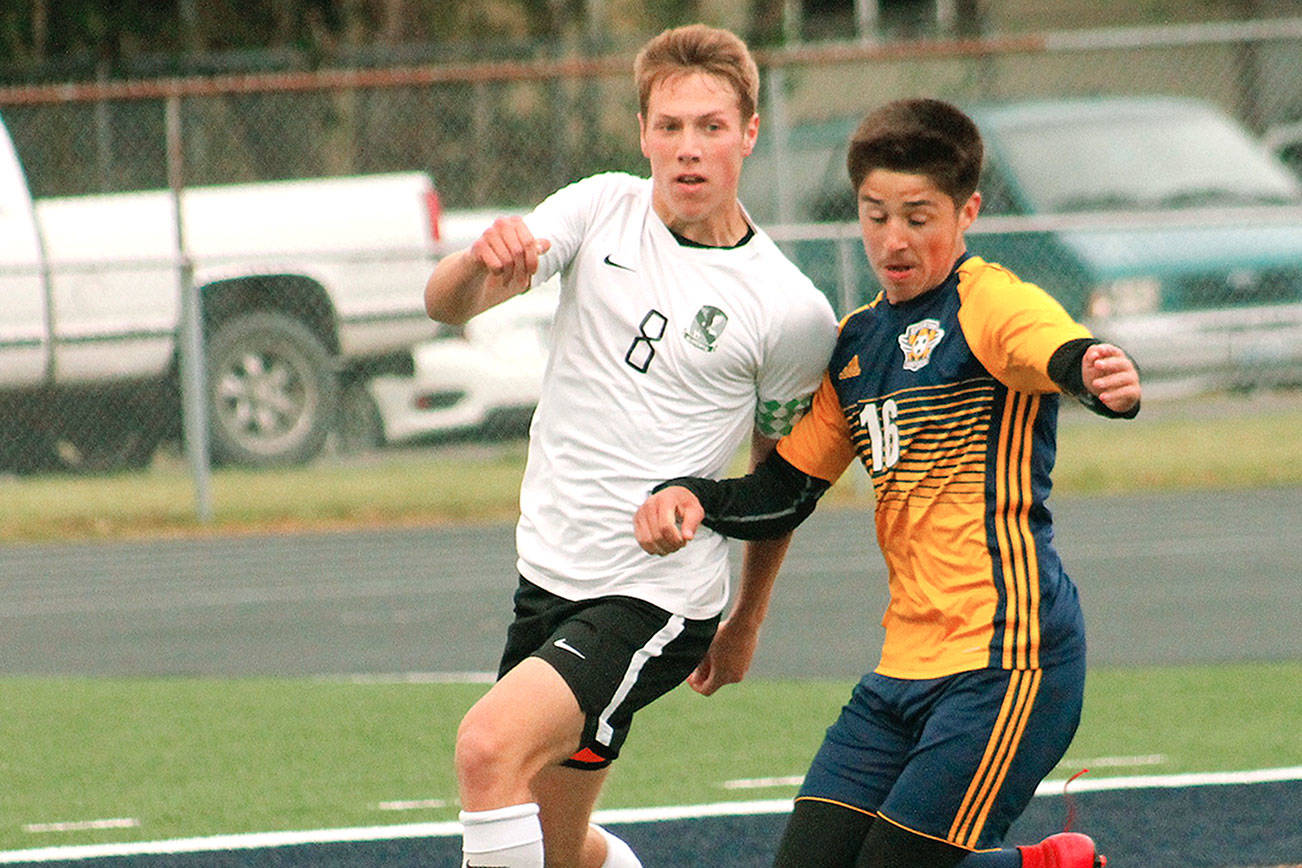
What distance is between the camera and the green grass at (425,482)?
41.8 feet

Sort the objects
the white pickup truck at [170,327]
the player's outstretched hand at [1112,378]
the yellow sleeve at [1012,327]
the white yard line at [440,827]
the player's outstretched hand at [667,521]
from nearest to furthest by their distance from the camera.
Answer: the player's outstretched hand at [1112,378] < the yellow sleeve at [1012,327] < the player's outstretched hand at [667,521] < the white yard line at [440,827] < the white pickup truck at [170,327]

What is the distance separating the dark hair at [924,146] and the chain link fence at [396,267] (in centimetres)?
860

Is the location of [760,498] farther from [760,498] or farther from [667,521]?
[667,521]

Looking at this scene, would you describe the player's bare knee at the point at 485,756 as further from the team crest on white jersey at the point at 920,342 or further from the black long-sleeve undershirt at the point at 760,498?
the team crest on white jersey at the point at 920,342

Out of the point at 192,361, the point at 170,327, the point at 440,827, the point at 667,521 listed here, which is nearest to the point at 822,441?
the point at 667,521

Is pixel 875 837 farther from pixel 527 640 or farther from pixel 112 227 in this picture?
pixel 112 227

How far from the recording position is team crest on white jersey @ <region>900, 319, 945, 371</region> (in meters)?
3.72

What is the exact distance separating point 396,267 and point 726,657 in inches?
355

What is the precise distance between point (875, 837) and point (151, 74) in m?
14.6

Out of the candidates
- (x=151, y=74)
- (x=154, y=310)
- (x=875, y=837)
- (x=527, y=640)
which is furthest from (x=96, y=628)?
(x=151, y=74)

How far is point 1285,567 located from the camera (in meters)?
10.0

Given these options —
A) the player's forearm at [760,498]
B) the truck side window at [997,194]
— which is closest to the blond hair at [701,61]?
the player's forearm at [760,498]

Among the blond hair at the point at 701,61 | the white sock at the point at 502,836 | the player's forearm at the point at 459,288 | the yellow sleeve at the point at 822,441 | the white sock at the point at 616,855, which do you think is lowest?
the white sock at the point at 616,855

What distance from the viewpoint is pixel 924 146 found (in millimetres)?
3744
